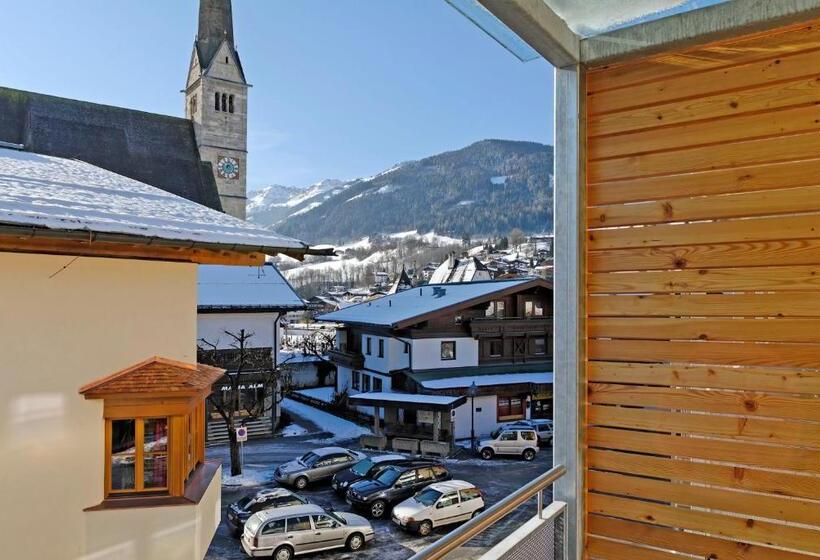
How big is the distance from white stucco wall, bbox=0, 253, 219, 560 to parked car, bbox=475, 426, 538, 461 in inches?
343

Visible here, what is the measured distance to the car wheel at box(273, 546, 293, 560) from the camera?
6.62 metres

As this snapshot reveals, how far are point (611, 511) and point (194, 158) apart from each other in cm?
1943

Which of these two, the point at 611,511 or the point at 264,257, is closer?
the point at 611,511

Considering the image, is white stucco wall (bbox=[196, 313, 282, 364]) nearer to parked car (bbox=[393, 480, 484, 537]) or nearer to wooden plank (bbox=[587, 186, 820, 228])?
parked car (bbox=[393, 480, 484, 537])

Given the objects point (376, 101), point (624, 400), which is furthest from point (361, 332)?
point (376, 101)

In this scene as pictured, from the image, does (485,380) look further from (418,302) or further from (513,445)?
(418,302)

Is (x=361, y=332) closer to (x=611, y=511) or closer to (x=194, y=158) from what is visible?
(x=194, y=158)

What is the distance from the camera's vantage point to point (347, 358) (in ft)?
50.2

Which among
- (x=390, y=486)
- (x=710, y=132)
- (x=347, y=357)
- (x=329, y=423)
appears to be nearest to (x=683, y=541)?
(x=710, y=132)

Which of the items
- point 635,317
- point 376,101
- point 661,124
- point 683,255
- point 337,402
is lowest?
point 337,402

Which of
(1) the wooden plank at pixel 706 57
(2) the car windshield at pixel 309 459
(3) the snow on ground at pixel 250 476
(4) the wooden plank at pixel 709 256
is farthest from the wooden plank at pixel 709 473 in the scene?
(3) the snow on ground at pixel 250 476

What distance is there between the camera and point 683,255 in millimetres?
1803

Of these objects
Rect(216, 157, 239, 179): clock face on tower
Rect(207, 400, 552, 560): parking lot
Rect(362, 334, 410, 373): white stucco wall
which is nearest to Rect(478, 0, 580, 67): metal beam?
Rect(207, 400, 552, 560): parking lot

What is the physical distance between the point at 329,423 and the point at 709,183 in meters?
12.9
